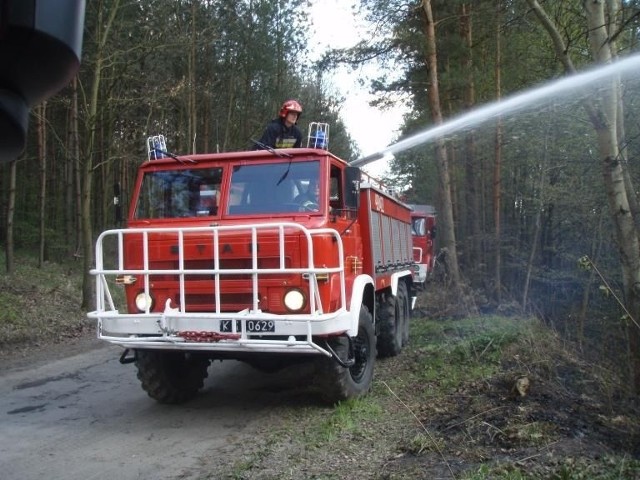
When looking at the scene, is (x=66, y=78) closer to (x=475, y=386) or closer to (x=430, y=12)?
(x=475, y=386)

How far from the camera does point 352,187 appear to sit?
6844 millimetres

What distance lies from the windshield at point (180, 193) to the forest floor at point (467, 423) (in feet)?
7.78

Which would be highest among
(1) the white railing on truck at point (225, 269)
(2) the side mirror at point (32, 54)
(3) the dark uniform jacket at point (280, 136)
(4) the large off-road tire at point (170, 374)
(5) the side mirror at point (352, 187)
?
(3) the dark uniform jacket at point (280, 136)

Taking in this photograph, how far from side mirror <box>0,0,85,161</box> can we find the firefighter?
211 inches

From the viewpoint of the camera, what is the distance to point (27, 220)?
916 inches

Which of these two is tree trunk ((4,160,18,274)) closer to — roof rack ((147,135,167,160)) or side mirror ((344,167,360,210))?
roof rack ((147,135,167,160))

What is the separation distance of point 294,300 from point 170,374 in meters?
2.01

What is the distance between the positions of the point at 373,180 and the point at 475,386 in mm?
3531

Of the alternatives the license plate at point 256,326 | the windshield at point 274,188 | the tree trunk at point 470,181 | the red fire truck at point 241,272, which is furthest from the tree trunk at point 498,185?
the license plate at point 256,326

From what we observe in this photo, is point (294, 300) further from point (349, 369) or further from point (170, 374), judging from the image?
point (170, 374)

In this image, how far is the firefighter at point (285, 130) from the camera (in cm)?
751

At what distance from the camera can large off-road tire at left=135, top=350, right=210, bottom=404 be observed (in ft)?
22.0

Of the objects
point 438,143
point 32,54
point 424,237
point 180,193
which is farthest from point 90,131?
point 424,237

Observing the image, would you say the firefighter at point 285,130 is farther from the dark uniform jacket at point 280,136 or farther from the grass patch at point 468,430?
the grass patch at point 468,430
